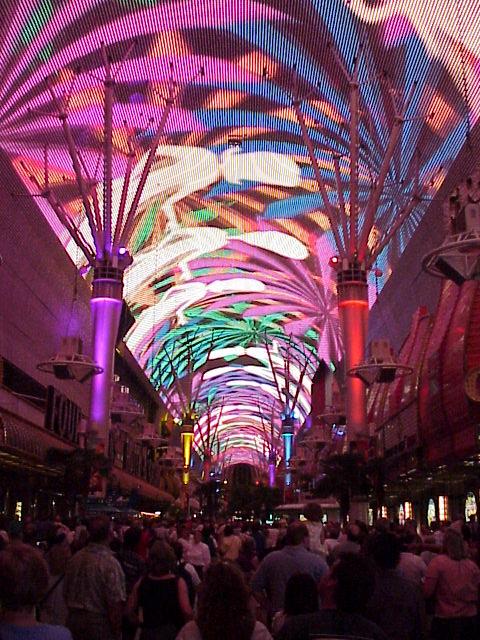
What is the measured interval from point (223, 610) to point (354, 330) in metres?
25.3

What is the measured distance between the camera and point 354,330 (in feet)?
94.3

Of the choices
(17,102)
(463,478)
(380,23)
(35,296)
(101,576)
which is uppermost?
(380,23)

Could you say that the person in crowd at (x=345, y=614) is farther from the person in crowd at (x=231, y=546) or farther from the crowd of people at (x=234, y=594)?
the person in crowd at (x=231, y=546)

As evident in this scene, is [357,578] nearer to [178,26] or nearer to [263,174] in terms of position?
[178,26]

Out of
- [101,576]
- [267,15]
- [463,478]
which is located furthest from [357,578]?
[267,15]

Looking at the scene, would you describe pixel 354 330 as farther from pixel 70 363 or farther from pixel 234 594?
pixel 234 594

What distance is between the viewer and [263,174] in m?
40.0

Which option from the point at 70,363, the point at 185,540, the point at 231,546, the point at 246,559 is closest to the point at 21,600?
the point at 246,559

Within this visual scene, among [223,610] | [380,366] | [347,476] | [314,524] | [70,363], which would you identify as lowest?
[223,610]

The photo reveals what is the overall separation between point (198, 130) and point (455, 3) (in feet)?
45.6

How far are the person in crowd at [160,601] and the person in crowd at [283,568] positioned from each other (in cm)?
98

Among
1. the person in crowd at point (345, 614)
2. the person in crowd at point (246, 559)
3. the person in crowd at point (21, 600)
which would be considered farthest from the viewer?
the person in crowd at point (246, 559)

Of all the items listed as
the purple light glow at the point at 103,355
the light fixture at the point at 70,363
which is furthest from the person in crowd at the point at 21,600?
the purple light glow at the point at 103,355

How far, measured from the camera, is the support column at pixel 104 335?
29.8m
